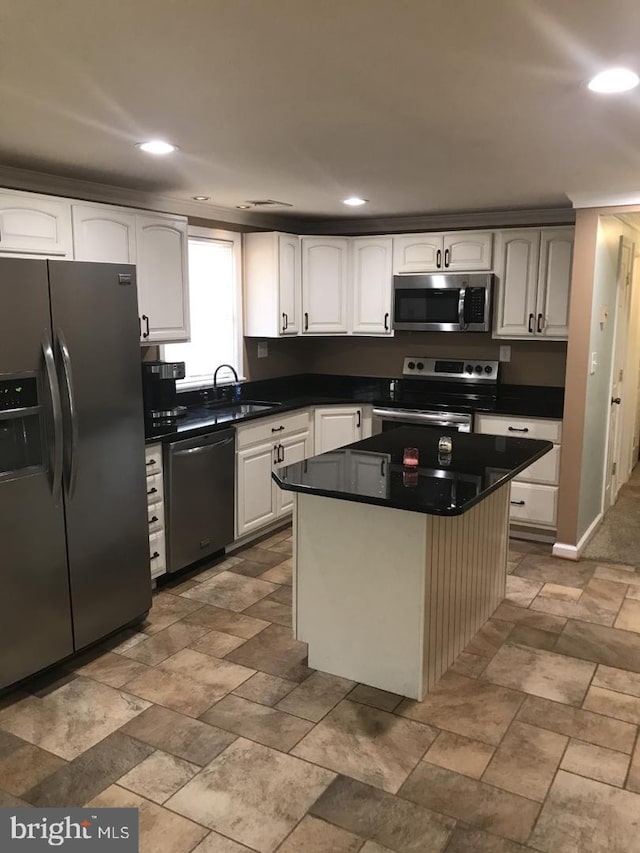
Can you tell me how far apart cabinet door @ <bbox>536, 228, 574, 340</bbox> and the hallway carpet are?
4.89 ft

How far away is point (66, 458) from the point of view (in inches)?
117

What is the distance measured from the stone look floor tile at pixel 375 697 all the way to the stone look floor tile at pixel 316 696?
0.04 meters

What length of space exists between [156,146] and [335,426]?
2.85m

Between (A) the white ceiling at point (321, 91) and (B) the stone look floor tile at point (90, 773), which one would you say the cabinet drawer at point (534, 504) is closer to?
(A) the white ceiling at point (321, 91)

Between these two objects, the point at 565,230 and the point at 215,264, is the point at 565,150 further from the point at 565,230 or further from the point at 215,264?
the point at 215,264

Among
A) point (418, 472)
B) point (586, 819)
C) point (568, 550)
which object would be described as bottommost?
point (586, 819)

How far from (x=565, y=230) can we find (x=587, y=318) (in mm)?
772

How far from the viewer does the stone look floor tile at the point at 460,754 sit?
2.45 metres

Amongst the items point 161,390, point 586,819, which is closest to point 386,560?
point 586,819

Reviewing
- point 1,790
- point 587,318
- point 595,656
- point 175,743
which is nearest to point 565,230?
point 587,318

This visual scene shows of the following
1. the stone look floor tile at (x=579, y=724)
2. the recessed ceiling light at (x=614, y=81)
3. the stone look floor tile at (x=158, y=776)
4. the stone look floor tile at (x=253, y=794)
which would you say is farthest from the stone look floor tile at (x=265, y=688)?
the recessed ceiling light at (x=614, y=81)

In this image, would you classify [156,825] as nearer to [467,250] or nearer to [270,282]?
[270,282]

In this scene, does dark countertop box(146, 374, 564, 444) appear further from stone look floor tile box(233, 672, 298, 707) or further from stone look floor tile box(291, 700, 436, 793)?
stone look floor tile box(291, 700, 436, 793)

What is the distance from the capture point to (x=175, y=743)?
258 centimetres
